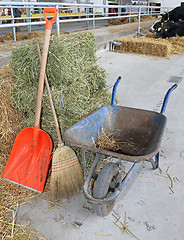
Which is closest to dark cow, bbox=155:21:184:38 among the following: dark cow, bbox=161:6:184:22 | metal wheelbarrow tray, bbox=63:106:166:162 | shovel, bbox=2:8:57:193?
dark cow, bbox=161:6:184:22

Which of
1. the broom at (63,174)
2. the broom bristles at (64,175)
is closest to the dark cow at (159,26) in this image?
the broom at (63,174)

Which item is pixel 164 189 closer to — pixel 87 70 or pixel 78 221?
pixel 78 221

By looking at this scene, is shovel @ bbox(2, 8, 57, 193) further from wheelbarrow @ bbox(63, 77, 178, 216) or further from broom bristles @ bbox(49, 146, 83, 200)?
wheelbarrow @ bbox(63, 77, 178, 216)

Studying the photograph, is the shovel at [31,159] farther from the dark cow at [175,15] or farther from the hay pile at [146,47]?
the dark cow at [175,15]

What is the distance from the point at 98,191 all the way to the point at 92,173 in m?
Result: 0.15

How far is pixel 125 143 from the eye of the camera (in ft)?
7.20

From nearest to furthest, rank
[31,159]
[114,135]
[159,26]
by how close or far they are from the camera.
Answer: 1. [31,159]
2. [114,135]
3. [159,26]

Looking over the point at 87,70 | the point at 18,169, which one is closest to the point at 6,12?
the point at 87,70

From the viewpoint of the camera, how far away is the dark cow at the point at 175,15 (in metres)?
10.0

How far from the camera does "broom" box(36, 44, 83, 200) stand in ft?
6.52

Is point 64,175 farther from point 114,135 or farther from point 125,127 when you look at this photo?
point 125,127

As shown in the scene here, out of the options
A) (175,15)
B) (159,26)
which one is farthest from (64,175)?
(175,15)

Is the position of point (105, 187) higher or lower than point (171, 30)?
lower

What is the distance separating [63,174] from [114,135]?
60 centimetres
